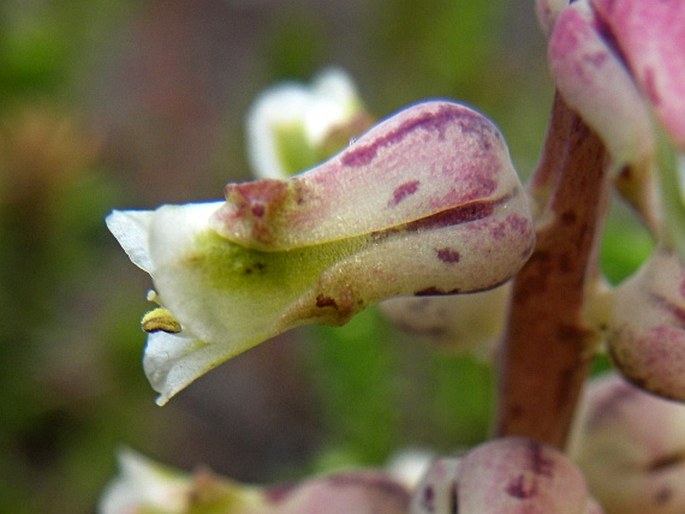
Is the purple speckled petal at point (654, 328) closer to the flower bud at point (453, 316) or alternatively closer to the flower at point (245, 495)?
the flower bud at point (453, 316)

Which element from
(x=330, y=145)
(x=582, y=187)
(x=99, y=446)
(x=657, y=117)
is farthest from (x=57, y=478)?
(x=657, y=117)

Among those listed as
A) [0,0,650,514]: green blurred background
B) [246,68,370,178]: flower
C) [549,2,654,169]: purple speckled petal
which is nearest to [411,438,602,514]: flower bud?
[549,2,654,169]: purple speckled petal

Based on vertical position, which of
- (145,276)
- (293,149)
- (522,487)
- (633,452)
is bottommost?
(145,276)

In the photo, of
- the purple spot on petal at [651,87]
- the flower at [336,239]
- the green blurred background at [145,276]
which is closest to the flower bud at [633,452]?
the flower at [336,239]

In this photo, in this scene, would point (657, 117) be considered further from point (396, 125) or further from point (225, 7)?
point (225, 7)

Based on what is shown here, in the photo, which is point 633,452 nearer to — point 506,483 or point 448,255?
point 506,483

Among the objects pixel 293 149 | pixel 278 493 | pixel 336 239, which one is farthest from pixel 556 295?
pixel 293 149

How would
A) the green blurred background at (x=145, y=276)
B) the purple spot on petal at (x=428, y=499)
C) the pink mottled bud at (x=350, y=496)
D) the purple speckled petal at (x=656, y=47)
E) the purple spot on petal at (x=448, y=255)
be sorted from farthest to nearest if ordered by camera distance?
the green blurred background at (x=145, y=276) < the pink mottled bud at (x=350, y=496) < the purple spot on petal at (x=428, y=499) < the purple spot on petal at (x=448, y=255) < the purple speckled petal at (x=656, y=47)
